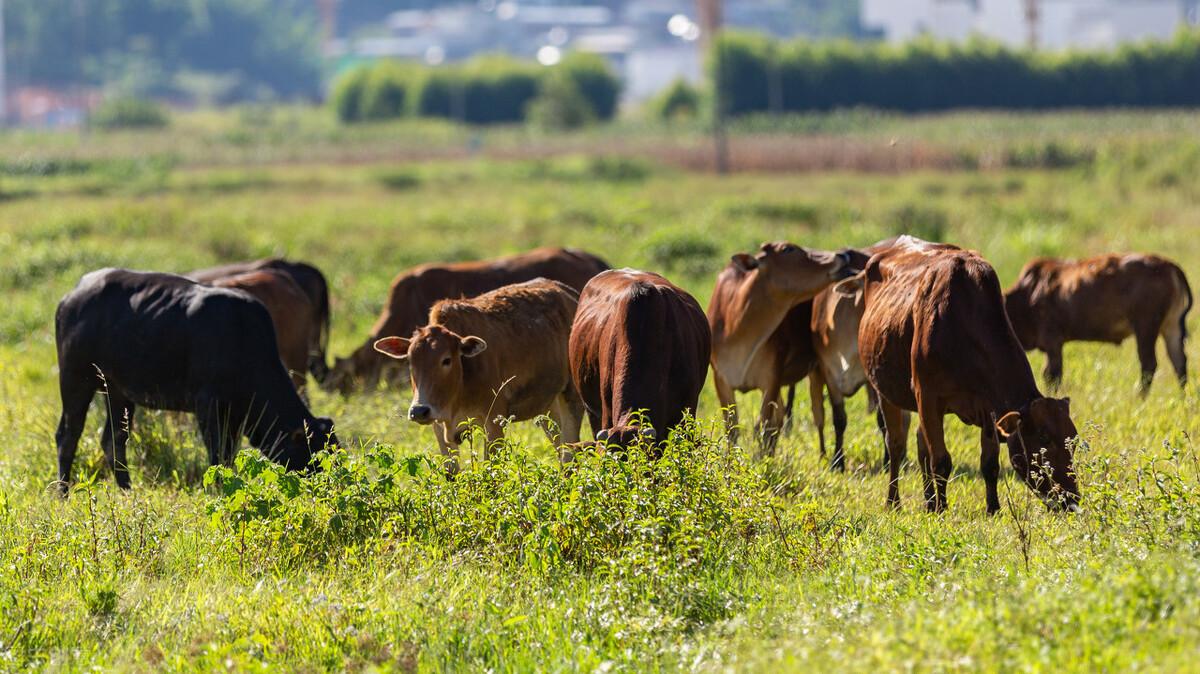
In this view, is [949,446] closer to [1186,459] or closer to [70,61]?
[1186,459]

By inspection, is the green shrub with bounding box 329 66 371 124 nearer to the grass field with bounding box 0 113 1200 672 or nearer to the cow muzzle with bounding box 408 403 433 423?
the grass field with bounding box 0 113 1200 672

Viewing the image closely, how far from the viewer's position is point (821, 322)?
35.3 feet

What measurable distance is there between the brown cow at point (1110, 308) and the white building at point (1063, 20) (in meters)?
98.3

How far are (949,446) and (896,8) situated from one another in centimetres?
13730

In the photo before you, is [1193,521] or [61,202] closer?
[1193,521]

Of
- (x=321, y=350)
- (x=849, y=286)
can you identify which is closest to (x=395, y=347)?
Answer: (x=849, y=286)

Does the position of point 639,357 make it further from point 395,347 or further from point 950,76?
point 950,76

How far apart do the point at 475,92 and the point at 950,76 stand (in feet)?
81.0

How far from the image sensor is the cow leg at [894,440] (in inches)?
360

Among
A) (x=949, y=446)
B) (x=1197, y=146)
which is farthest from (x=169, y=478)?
(x=1197, y=146)

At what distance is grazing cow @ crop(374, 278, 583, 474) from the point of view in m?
8.75

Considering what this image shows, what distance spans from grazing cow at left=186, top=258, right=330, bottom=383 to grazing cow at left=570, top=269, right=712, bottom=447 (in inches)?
192

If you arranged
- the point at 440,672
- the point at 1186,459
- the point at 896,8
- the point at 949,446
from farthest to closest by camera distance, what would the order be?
1. the point at 896,8
2. the point at 949,446
3. the point at 1186,459
4. the point at 440,672

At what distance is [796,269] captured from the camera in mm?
10617
